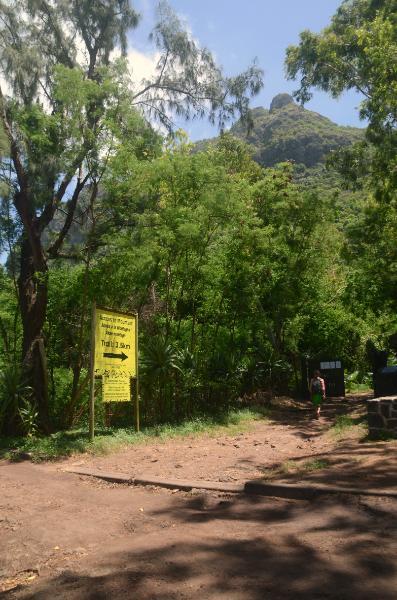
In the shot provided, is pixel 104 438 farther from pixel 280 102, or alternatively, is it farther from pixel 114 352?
pixel 280 102

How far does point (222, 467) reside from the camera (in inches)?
338

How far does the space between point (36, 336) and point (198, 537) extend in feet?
27.6

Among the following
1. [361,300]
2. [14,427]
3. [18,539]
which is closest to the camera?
[18,539]

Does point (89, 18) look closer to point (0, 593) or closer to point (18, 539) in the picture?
point (18, 539)

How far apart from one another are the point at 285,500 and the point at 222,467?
8.29ft

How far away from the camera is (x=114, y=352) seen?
1160cm

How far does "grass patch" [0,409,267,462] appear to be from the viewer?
1014cm

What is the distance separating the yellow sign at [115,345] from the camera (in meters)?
11.2

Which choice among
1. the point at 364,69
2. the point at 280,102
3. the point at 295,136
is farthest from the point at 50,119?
the point at 280,102

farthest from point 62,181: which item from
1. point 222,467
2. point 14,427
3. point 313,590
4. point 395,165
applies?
point 313,590

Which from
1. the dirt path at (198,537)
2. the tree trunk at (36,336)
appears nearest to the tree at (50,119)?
the tree trunk at (36,336)

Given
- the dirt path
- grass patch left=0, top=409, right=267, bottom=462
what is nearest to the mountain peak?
grass patch left=0, top=409, right=267, bottom=462

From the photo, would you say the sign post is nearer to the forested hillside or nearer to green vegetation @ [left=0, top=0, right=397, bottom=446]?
green vegetation @ [left=0, top=0, right=397, bottom=446]

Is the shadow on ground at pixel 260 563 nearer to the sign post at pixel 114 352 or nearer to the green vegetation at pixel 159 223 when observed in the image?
the sign post at pixel 114 352
